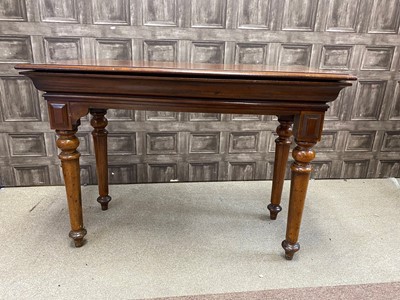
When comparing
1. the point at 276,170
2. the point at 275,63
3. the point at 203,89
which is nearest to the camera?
the point at 203,89

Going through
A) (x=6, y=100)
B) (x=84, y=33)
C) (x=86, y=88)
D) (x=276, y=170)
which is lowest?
(x=276, y=170)

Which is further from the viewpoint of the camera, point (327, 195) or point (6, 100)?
point (327, 195)

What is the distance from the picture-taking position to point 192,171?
219cm

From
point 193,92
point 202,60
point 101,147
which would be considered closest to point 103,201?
point 101,147

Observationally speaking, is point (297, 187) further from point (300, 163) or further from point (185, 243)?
point (185, 243)

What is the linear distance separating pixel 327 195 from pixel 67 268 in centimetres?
165

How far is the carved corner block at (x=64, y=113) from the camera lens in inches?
47.8

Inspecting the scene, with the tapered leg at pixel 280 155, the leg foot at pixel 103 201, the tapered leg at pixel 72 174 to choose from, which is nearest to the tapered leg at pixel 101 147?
the leg foot at pixel 103 201

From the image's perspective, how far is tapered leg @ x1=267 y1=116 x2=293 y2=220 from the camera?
1560mm

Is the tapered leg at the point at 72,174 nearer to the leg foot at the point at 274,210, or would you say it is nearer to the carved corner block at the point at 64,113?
the carved corner block at the point at 64,113

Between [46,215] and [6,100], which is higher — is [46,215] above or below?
below

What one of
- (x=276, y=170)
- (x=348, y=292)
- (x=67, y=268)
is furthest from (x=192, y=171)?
(x=348, y=292)

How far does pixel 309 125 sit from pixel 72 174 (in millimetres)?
1029

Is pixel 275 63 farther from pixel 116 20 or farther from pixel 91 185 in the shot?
pixel 91 185
